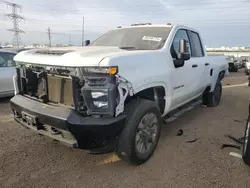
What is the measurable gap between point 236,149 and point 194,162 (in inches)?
36.0

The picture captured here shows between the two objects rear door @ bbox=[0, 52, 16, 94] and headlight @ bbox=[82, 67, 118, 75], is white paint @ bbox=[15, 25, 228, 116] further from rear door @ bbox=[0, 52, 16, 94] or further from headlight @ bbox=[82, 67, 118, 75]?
rear door @ bbox=[0, 52, 16, 94]

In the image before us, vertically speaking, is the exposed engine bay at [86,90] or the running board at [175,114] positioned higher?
the exposed engine bay at [86,90]

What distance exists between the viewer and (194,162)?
11.0 feet

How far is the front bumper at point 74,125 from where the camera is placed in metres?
2.54

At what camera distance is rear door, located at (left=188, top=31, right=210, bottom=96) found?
4768mm

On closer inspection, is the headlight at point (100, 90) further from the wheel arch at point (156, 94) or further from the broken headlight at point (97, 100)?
the wheel arch at point (156, 94)

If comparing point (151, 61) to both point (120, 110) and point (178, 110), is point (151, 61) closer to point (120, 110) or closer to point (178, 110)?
point (120, 110)

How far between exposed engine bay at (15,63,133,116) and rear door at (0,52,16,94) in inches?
161

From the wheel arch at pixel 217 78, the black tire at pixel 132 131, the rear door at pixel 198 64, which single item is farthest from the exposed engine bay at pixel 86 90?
the wheel arch at pixel 217 78

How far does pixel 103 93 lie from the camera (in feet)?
8.34

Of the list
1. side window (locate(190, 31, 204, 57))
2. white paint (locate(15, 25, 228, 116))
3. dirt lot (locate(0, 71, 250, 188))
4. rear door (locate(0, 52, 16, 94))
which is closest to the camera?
white paint (locate(15, 25, 228, 116))

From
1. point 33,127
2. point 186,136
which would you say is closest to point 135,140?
point 33,127

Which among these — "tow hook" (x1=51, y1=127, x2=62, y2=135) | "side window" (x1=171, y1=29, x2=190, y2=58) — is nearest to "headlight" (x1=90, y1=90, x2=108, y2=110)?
"tow hook" (x1=51, y1=127, x2=62, y2=135)

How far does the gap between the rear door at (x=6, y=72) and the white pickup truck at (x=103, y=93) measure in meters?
3.35
